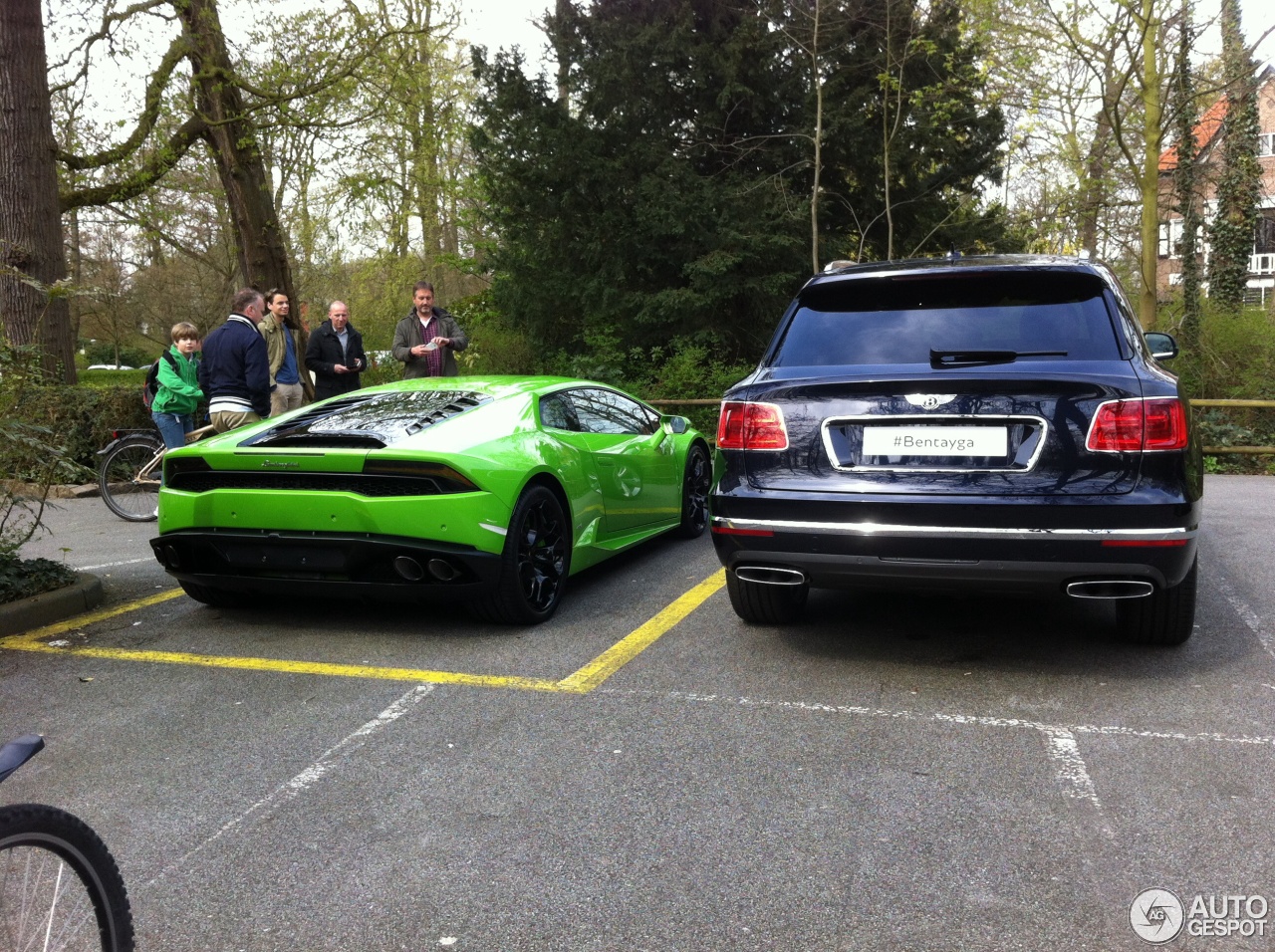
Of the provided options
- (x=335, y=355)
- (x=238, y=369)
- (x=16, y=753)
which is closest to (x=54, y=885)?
(x=16, y=753)

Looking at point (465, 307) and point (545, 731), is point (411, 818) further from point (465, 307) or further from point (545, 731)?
point (465, 307)

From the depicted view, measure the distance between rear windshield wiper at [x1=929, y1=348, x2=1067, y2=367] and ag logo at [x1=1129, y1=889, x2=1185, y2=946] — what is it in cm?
214

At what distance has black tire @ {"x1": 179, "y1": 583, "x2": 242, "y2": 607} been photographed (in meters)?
5.78

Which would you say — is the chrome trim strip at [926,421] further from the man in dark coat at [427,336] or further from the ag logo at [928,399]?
the man in dark coat at [427,336]

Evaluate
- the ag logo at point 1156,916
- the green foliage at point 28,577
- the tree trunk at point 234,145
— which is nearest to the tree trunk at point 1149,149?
the tree trunk at point 234,145

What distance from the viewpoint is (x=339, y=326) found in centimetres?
1044

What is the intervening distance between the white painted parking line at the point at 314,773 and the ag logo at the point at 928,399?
2302 mm

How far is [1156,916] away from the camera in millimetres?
2520

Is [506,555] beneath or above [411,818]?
above

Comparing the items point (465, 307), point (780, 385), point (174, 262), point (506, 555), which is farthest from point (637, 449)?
point (174, 262)

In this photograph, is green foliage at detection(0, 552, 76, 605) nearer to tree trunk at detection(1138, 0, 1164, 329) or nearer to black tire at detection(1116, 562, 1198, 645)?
black tire at detection(1116, 562, 1198, 645)

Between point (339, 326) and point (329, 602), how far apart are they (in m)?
5.07

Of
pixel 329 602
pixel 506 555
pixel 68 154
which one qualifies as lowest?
pixel 329 602

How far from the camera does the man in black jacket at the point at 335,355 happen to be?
10352mm
